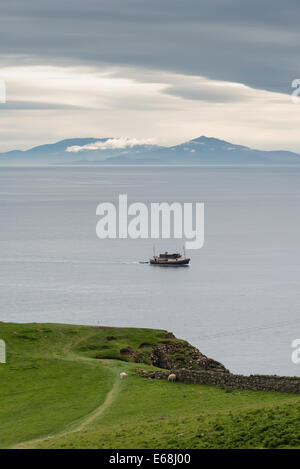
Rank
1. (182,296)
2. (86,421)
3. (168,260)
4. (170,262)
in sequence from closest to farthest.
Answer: (86,421), (182,296), (170,262), (168,260)

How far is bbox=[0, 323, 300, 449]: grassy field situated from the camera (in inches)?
1238

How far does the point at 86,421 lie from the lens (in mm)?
39969

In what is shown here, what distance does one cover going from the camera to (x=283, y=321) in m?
123

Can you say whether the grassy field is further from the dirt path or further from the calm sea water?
the calm sea water

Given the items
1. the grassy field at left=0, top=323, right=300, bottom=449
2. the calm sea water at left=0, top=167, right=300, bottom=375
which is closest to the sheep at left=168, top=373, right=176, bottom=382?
the grassy field at left=0, top=323, right=300, bottom=449

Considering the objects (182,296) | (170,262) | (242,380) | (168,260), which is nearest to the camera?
(242,380)

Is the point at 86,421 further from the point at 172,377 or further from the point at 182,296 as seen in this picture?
the point at 182,296

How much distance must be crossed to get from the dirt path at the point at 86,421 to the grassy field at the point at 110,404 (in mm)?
63

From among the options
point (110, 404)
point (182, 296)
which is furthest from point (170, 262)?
point (110, 404)

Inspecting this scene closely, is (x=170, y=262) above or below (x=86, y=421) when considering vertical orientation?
above

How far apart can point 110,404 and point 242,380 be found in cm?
865

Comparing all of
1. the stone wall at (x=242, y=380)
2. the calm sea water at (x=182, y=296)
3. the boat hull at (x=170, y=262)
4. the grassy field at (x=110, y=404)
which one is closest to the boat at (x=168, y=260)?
the boat hull at (x=170, y=262)

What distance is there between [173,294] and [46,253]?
181 feet

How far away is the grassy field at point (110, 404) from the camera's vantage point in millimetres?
31438
